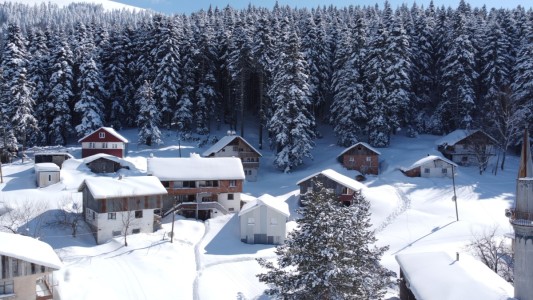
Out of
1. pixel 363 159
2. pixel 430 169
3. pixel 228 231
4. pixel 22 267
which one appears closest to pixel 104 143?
pixel 228 231

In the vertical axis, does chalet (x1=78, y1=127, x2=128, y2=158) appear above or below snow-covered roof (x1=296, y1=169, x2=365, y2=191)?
above

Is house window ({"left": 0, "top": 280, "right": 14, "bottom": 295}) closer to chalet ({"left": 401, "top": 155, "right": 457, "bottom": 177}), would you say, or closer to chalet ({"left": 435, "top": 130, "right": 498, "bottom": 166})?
chalet ({"left": 401, "top": 155, "right": 457, "bottom": 177})

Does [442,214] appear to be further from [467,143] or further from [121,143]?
[121,143]

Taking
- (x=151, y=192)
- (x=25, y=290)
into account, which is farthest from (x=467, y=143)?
(x=25, y=290)

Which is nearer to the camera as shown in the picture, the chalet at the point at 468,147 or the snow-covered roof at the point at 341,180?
the snow-covered roof at the point at 341,180

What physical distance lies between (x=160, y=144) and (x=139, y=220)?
2397 centimetres

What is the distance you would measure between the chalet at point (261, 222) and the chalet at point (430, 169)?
2020cm

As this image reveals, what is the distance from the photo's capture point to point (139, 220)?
3916 centimetres

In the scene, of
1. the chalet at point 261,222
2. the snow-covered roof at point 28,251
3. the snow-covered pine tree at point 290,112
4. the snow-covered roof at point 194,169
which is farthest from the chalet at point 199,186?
the snow-covered roof at point 28,251

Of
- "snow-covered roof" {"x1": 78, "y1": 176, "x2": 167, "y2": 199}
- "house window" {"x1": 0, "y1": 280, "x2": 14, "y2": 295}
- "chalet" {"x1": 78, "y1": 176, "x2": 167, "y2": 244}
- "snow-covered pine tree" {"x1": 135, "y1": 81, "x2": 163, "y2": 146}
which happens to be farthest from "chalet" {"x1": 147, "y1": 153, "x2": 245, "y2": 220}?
"house window" {"x1": 0, "y1": 280, "x2": 14, "y2": 295}

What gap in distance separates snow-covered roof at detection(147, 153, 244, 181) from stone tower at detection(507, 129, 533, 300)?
2957 centimetres

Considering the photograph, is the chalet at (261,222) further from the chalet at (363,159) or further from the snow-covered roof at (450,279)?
the chalet at (363,159)

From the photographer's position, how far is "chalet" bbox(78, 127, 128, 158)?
55656mm

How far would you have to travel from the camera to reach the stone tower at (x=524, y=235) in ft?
62.0
